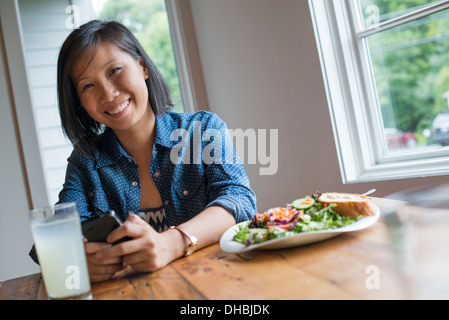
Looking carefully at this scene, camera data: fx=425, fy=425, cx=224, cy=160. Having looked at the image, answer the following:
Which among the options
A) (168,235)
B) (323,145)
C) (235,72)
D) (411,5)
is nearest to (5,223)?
(235,72)

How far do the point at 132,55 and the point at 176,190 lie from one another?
0.47m

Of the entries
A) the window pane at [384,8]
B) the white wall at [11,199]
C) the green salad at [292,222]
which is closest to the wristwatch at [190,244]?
the green salad at [292,222]

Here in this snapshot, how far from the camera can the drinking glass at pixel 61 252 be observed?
2.37 feet

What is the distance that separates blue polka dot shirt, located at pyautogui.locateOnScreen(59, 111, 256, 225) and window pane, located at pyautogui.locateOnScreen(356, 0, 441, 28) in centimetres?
104

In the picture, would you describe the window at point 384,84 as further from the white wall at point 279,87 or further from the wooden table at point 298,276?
the wooden table at point 298,276

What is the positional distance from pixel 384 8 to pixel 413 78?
345mm

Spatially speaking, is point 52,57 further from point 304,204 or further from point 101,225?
point 304,204

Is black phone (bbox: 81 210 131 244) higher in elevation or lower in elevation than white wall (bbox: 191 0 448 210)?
lower

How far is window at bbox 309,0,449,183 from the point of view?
1.84 meters

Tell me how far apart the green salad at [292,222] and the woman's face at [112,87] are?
1.96ft

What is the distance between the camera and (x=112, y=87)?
50.7 inches

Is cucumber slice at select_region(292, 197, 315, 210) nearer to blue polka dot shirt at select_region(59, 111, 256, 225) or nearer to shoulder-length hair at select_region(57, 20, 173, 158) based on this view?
blue polka dot shirt at select_region(59, 111, 256, 225)

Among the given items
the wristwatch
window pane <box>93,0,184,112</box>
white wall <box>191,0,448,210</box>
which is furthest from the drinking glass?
window pane <box>93,0,184,112</box>

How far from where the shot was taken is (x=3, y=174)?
8.93 feet
